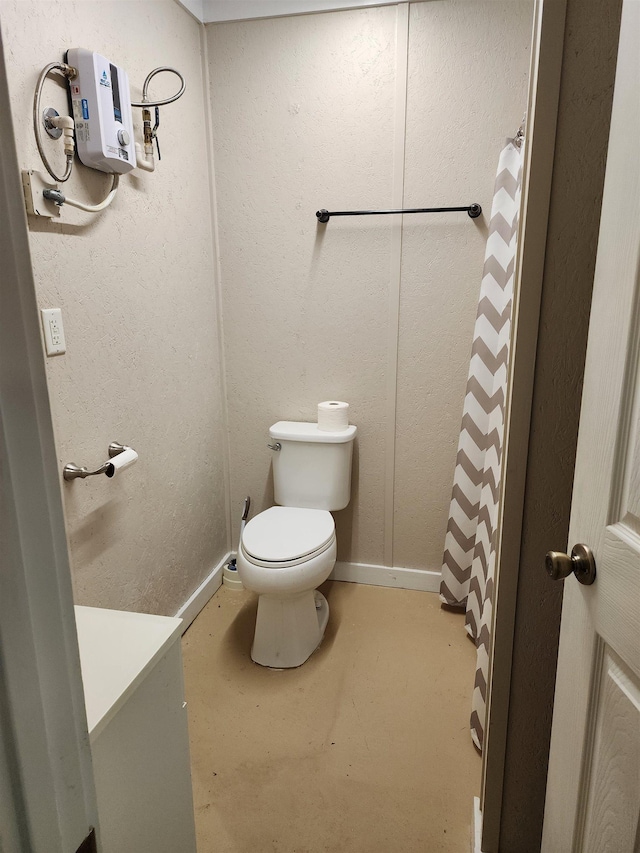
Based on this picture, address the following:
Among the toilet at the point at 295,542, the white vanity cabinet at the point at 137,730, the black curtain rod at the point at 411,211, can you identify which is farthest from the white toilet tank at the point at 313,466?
the white vanity cabinet at the point at 137,730

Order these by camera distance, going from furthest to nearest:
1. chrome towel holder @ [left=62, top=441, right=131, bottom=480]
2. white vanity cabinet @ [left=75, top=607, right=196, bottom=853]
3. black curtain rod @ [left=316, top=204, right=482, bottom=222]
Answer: black curtain rod @ [left=316, top=204, right=482, bottom=222]
chrome towel holder @ [left=62, top=441, right=131, bottom=480]
white vanity cabinet @ [left=75, top=607, right=196, bottom=853]

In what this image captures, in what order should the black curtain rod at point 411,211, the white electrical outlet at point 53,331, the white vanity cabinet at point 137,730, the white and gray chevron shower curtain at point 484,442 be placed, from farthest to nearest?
the black curtain rod at point 411,211 → the white and gray chevron shower curtain at point 484,442 → the white electrical outlet at point 53,331 → the white vanity cabinet at point 137,730

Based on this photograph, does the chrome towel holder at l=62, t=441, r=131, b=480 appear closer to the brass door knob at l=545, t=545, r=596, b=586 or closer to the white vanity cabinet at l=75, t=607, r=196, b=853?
the white vanity cabinet at l=75, t=607, r=196, b=853

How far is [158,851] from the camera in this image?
91cm

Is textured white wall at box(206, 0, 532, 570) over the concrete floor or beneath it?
over

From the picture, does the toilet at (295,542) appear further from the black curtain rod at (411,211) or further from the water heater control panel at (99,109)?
the water heater control panel at (99,109)

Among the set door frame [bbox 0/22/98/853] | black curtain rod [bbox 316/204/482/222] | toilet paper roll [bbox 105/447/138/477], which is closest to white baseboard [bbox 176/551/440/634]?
toilet paper roll [bbox 105/447/138/477]

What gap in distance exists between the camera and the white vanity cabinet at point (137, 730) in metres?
0.77

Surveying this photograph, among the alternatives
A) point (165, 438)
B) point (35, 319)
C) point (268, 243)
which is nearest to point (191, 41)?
point (268, 243)

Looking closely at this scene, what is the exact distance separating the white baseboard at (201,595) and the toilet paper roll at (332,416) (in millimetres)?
832

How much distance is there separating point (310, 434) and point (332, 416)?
4.6 inches

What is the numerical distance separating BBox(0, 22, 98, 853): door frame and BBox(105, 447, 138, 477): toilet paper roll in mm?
1106

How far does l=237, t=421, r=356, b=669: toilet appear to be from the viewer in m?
1.81

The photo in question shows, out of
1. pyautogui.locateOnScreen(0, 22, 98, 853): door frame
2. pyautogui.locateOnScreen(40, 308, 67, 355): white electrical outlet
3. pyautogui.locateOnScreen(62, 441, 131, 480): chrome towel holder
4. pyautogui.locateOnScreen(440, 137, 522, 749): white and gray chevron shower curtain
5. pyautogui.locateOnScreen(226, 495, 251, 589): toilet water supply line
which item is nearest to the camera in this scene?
pyautogui.locateOnScreen(0, 22, 98, 853): door frame
